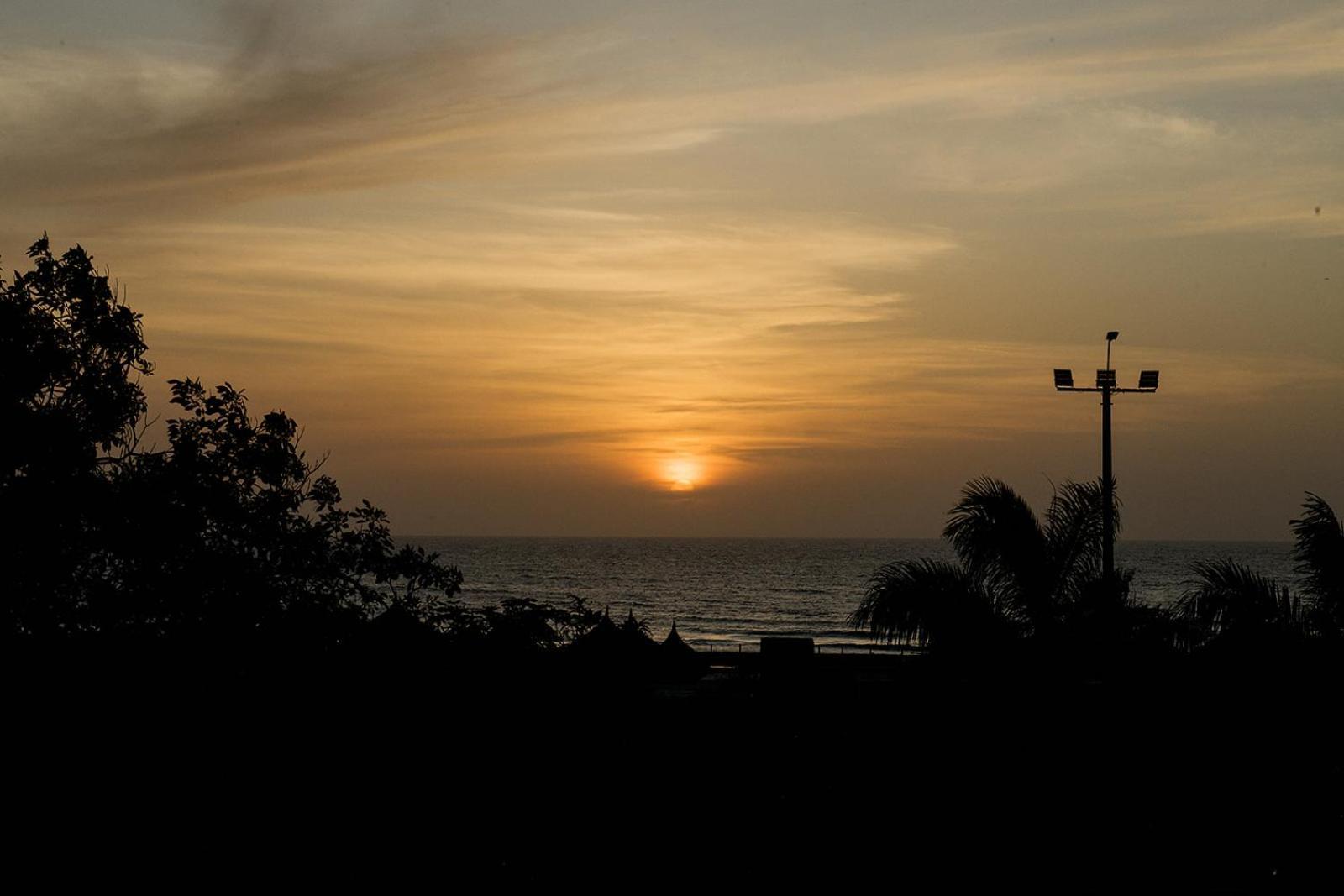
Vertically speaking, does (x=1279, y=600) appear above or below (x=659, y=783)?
above

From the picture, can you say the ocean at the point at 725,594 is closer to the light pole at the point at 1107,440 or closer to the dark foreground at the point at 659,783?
the light pole at the point at 1107,440

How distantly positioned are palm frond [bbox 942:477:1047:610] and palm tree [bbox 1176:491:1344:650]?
7.75ft

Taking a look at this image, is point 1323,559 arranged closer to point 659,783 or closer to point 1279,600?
point 1279,600

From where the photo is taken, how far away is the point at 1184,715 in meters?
21.3

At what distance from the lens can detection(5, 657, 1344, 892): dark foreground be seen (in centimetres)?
1748

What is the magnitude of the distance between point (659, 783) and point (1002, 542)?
6371mm

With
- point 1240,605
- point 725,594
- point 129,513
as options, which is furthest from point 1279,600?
point 725,594

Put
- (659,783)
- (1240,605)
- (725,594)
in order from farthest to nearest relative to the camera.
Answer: (725,594)
(659,783)
(1240,605)

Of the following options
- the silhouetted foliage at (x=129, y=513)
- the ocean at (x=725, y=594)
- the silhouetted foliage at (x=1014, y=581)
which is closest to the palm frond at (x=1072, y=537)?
the silhouetted foliage at (x=1014, y=581)

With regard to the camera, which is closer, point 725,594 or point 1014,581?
point 1014,581

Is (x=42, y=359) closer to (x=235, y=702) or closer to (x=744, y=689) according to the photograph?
(x=235, y=702)

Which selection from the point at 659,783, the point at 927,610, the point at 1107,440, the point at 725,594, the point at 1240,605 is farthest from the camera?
the point at 725,594

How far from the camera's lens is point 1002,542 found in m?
21.1

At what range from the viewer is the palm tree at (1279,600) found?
18.9 m
